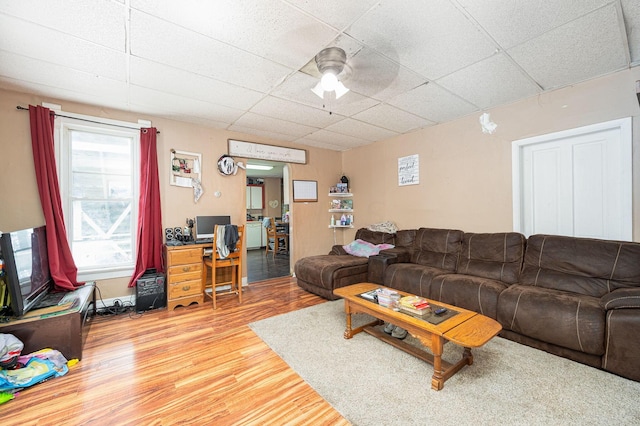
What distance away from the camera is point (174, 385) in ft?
6.26

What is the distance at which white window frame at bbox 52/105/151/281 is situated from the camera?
122 inches

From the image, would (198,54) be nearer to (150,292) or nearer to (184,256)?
(184,256)

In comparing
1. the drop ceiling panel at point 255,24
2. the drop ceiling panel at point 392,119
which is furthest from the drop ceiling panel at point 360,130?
the drop ceiling panel at point 255,24

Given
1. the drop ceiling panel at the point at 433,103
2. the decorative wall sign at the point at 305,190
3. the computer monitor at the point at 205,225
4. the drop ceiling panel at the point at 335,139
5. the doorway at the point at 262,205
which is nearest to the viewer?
the drop ceiling panel at the point at 433,103

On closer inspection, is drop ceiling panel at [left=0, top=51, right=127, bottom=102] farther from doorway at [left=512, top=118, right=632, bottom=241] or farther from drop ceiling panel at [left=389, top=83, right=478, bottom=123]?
doorway at [left=512, top=118, right=632, bottom=241]

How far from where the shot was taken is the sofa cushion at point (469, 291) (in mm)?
2615

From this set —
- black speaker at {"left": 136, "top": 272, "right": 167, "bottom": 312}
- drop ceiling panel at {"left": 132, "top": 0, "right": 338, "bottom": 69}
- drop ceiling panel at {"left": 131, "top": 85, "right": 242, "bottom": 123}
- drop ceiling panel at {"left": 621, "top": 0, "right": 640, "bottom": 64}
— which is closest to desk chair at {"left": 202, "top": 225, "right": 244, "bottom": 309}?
black speaker at {"left": 136, "top": 272, "right": 167, "bottom": 312}

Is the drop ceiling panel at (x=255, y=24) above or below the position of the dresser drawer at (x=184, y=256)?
above

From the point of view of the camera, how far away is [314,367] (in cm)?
212

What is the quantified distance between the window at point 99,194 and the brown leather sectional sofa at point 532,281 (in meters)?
2.51

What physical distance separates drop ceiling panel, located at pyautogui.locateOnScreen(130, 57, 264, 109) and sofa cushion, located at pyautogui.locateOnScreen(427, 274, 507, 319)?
118 inches

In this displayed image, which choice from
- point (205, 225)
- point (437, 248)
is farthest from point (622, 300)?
point (205, 225)

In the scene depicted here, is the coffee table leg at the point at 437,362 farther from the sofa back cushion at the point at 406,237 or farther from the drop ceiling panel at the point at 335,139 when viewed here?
the drop ceiling panel at the point at 335,139

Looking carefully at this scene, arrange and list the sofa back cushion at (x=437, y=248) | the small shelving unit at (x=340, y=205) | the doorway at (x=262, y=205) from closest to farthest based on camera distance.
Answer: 1. the sofa back cushion at (x=437, y=248)
2. the small shelving unit at (x=340, y=205)
3. the doorway at (x=262, y=205)
